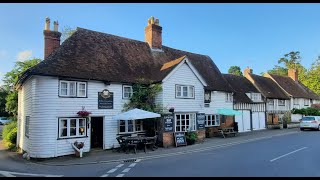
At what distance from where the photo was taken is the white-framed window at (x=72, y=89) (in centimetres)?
1631

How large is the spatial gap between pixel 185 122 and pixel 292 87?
3144 cm

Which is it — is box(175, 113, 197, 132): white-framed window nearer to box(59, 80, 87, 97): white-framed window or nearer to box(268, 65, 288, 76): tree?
box(59, 80, 87, 97): white-framed window

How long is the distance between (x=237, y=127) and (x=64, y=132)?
60.7ft

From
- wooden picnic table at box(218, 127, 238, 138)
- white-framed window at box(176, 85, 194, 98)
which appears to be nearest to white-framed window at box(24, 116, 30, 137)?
white-framed window at box(176, 85, 194, 98)

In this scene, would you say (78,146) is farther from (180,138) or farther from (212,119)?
(212,119)

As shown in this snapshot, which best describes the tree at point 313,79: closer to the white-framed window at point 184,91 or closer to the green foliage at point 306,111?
the green foliage at point 306,111

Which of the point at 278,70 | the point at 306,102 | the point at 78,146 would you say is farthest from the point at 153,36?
the point at 278,70

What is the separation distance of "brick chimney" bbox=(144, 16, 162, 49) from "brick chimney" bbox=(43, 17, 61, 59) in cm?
841

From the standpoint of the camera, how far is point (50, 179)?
387 inches

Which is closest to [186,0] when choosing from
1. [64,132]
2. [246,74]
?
[64,132]

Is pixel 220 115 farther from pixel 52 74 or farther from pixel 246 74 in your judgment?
pixel 52 74

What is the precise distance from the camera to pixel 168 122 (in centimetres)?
1936

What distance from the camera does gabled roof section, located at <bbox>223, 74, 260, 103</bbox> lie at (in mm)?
31039

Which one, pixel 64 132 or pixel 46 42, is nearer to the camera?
pixel 64 132
